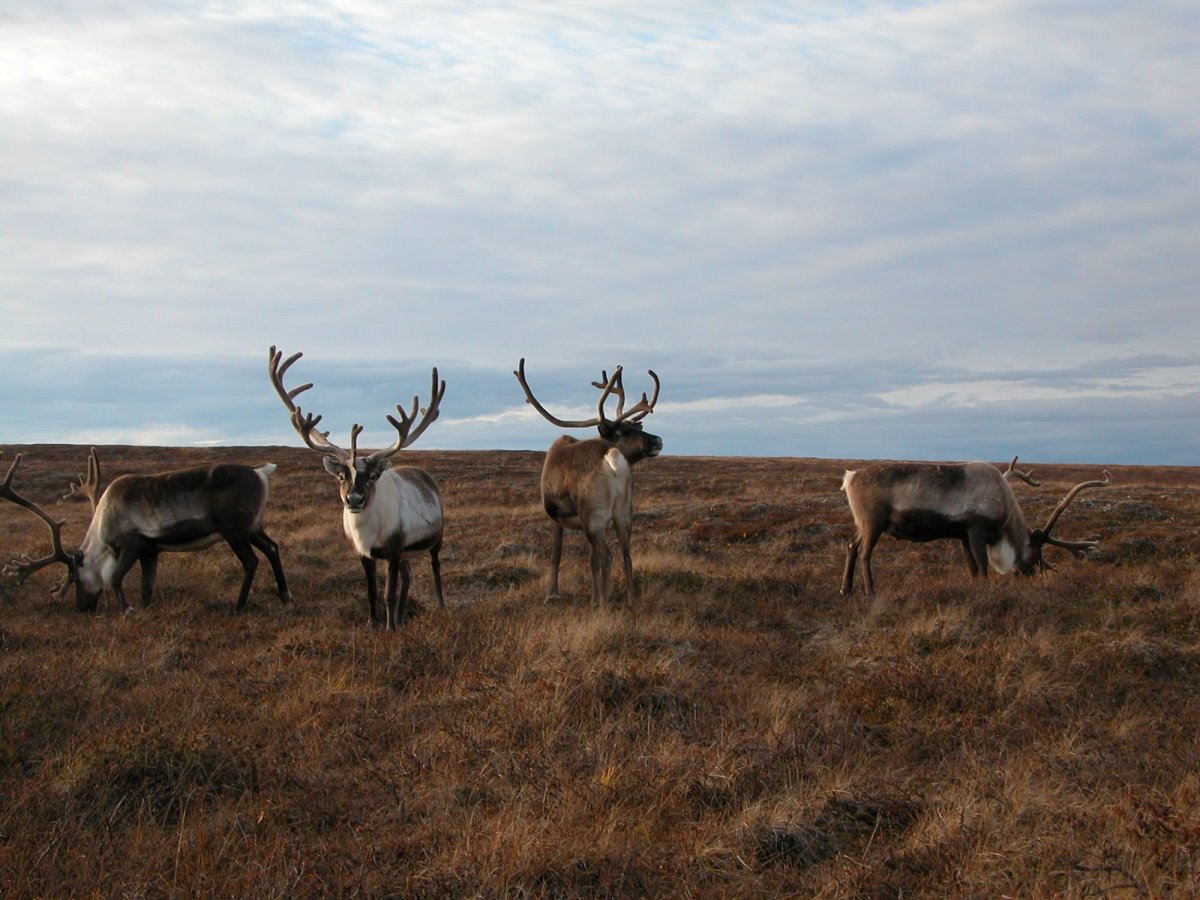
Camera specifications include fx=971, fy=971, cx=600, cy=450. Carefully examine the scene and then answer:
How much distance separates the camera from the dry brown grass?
4.37 metres

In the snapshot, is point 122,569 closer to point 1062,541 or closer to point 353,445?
point 353,445

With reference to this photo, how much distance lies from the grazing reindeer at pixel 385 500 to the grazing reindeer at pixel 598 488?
4.73 ft

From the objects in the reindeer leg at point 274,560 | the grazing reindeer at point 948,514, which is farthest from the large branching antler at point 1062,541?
the reindeer leg at point 274,560

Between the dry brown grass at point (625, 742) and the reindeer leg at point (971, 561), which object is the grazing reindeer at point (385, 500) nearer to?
the dry brown grass at point (625, 742)

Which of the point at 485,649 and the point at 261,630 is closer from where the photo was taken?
the point at 485,649

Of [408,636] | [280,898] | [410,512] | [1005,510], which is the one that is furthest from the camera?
[1005,510]

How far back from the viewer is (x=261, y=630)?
988 cm

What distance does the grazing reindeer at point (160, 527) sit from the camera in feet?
38.0

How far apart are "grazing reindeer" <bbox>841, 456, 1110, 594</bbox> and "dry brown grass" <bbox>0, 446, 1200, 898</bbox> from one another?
1.68ft

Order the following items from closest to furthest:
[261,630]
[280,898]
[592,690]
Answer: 1. [280,898]
2. [592,690]
3. [261,630]

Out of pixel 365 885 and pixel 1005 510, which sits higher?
pixel 1005 510

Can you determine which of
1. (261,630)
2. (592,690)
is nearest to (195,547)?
(261,630)

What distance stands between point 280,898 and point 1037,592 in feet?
28.8

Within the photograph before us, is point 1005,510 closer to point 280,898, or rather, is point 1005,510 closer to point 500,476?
point 280,898
